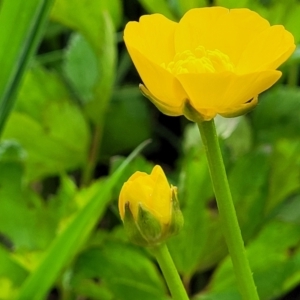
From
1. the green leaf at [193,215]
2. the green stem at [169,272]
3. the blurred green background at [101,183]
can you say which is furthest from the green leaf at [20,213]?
the green stem at [169,272]

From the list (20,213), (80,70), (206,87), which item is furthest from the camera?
(80,70)

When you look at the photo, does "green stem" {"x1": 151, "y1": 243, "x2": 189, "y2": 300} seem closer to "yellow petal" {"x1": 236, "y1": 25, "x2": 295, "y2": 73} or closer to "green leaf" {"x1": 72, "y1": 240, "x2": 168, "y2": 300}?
"yellow petal" {"x1": 236, "y1": 25, "x2": 295, "y2": 73}

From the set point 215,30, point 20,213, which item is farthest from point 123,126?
point 215,30

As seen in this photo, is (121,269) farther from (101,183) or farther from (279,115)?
(279,115)

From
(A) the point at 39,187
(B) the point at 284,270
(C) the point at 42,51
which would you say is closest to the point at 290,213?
(B) the point at 284,270

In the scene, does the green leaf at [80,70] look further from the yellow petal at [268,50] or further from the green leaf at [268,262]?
the yellow petal at [268,50]

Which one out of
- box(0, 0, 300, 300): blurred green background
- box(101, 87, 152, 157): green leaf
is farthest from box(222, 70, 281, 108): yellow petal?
box(101, 87, 152, 157): green leaf

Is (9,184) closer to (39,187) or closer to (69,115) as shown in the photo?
(69,115)
